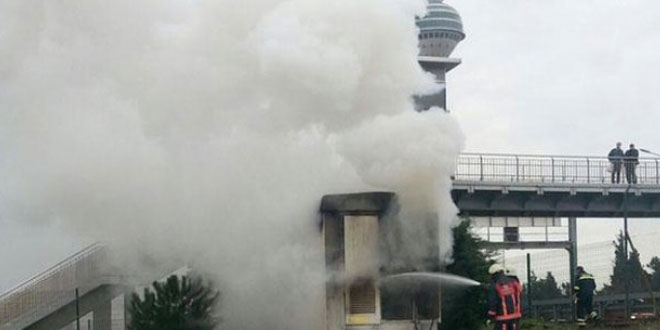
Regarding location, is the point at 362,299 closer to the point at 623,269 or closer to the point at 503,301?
the point at 503,301

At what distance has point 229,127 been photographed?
94.1 ft

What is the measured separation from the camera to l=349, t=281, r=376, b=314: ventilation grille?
87.8ft

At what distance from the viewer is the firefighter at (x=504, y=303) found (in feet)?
65.2

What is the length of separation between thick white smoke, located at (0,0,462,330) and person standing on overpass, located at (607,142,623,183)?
25.3 meters

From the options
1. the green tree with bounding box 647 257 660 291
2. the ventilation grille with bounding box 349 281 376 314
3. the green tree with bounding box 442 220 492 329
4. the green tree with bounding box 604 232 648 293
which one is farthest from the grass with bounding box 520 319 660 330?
the green tree with bounding box 647 257 660 291

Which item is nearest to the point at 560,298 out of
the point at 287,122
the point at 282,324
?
the point at 282,324

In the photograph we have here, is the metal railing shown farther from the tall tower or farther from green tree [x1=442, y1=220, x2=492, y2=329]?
the tall tower

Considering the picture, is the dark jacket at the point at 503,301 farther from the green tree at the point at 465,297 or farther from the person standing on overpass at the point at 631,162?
the person standing on overpass at the point at 631,162

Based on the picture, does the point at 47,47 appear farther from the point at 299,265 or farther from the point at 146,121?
the point at 299,265

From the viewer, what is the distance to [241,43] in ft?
90.1

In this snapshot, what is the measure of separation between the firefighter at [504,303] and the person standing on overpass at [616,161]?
31978mm

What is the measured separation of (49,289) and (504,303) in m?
17.7

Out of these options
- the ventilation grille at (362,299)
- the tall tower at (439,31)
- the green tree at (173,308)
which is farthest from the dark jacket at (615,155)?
the tall tower at (439,31)

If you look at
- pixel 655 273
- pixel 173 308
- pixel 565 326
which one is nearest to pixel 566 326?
pixel 565 326
